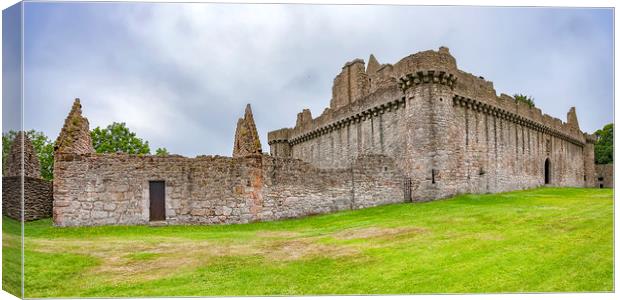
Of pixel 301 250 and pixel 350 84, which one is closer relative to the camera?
pixel 301 250

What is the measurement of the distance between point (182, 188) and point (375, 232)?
304 inches

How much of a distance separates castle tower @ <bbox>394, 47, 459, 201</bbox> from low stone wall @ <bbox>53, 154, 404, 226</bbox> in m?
6.10

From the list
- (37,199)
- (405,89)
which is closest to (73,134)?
(37,199)

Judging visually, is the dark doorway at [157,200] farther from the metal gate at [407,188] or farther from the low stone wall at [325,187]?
the metal gate at [407,188]

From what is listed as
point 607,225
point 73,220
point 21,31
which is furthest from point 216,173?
point 607,225

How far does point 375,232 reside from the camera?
50.0ft

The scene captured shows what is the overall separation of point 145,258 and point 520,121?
2626 centimetres

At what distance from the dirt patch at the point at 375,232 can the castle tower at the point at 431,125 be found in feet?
30.0

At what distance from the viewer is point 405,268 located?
1043 centimetres

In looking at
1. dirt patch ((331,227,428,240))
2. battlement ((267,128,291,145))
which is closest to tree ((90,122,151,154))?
battlement ((267,128,291,145))

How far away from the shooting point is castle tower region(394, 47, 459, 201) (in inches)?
961

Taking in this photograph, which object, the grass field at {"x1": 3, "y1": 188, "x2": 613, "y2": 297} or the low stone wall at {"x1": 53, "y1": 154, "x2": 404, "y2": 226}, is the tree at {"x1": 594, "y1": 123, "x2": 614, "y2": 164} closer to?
the grass field at {"x1": 3, "y1": 188, "x2": 613, "y2": 297}

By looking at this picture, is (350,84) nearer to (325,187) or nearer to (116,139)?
(325,187)

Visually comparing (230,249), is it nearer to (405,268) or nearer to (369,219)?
(405,268)
